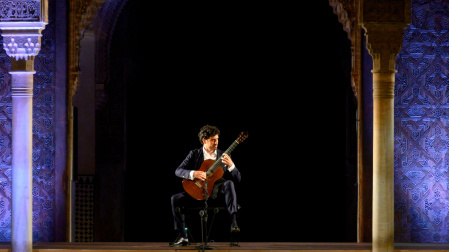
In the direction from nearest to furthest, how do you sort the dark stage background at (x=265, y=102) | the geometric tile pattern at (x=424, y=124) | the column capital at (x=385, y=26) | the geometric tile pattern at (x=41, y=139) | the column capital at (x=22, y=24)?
the column capital at (x=385, y=26) → the column capital at (x=22, y=24) → the geometric tile pattern at (x=424, y=124) → the geometric tile pattern at (x=41, y=139) → the dark stage background at (x=265, y=102)

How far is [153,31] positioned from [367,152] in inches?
166

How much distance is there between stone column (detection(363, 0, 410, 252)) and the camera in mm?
6887

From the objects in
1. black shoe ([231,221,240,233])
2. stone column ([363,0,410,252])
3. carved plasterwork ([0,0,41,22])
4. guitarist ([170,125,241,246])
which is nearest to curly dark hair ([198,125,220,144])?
guitarist ([170,125,241,246])

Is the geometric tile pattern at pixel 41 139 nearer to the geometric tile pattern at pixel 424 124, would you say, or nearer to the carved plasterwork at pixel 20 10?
the carved plasterwork at pixel 20 10

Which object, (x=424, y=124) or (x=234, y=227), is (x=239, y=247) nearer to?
(x=234, y=227)

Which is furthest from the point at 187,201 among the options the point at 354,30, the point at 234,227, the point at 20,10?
the point at 354,30

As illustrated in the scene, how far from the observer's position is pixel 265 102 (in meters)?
10.8

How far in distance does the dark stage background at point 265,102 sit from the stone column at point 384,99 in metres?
3.87

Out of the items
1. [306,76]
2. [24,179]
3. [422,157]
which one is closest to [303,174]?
[306,76]

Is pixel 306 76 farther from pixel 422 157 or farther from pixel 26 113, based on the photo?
pixel 26 113

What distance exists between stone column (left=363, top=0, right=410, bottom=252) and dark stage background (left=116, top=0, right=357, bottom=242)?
3870 millimetres

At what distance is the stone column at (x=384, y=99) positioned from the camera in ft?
22.6

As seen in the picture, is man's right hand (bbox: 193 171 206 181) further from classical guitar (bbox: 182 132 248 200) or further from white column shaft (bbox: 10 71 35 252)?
white column shaft (bbox: 10 71 35 252)

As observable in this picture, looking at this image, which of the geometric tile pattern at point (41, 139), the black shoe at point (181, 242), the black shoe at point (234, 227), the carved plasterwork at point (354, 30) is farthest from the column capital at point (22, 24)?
the carved plasterwork at point (354, 30)
